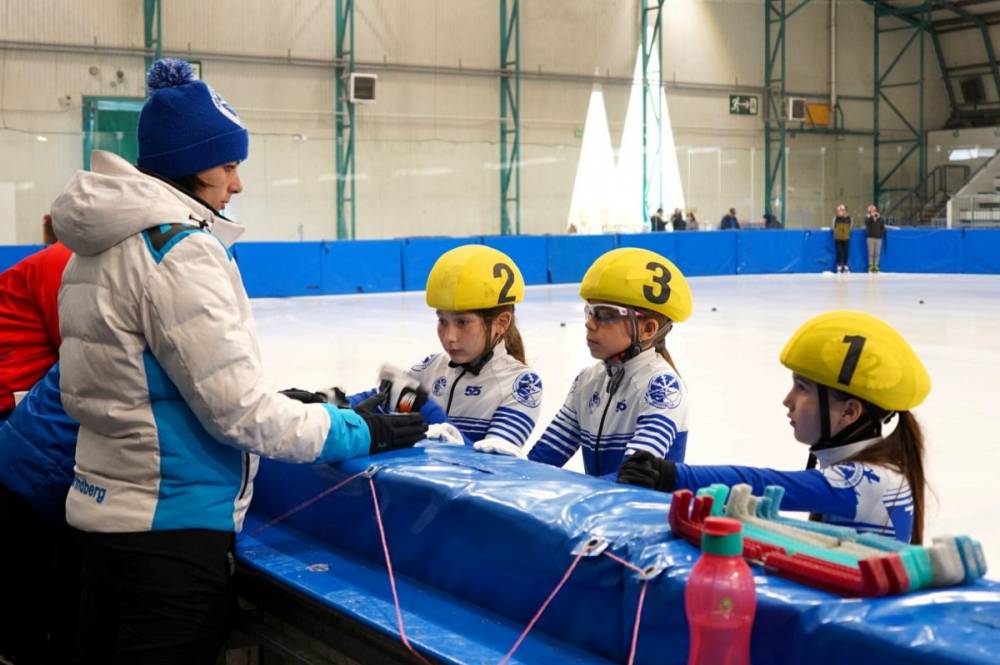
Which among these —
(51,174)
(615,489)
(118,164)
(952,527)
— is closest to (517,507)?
(615,489)

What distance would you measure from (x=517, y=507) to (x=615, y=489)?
8.4 inches

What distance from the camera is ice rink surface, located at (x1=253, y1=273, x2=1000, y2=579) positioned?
6.40 meters

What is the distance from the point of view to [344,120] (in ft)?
84.9

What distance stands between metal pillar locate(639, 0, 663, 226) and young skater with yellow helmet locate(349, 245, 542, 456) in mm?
26385

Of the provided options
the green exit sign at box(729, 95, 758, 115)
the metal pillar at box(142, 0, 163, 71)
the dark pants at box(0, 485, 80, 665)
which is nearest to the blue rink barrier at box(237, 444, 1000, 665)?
the dark pants at box(0, 485, 80, 665)

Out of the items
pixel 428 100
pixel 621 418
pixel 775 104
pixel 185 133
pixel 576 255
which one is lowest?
pixel 621 418

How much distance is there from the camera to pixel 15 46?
876 inches

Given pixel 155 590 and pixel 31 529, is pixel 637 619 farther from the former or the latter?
pixel 31 529

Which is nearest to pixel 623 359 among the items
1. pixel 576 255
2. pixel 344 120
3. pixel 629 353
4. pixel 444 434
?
pixel 629 353

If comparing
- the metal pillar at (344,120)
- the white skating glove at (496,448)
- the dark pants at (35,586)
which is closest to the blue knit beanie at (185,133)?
the white skating glove at (496,448)

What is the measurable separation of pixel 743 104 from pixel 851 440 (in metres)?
30.8

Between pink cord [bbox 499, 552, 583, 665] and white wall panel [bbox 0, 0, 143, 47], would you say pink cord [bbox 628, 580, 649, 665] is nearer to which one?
pink cord [bbox 499, 552, 583, 665]

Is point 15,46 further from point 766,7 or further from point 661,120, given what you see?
point 766,7

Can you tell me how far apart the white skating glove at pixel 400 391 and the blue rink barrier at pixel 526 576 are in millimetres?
386
